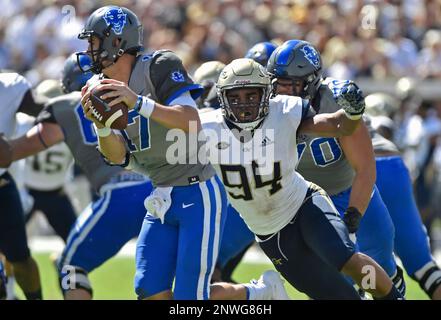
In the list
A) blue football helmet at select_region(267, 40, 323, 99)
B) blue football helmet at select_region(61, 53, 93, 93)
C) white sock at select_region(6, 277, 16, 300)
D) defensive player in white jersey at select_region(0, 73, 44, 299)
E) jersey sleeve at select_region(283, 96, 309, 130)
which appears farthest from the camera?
white sock at select_region(6, 277, 16, 300)

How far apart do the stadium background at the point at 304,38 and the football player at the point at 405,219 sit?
3.86 metres

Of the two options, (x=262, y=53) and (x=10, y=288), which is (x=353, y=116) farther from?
(x=10, y=288)

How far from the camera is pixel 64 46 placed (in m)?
14.6

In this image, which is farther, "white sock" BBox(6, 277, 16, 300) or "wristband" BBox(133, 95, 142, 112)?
"white sock" BBox(6, 277, 16, 300)

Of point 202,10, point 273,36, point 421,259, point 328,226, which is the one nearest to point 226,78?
point 328,226

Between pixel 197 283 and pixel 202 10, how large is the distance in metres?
9.58

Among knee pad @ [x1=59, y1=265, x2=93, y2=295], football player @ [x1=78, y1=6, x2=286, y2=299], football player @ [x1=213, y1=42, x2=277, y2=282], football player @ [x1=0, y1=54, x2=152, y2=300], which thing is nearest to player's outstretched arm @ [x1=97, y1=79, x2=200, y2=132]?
football player @ [x1=78, y1=6, x2=286, y2=299]

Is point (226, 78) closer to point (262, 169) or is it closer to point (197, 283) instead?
point (262, 169)

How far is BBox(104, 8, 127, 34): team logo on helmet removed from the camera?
19.2 ft

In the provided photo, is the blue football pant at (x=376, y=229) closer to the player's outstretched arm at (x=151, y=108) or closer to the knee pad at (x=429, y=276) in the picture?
the knee pad at (x=429, y=276)

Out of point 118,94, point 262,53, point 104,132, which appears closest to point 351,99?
point 118,94

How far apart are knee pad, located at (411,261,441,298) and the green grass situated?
153 cm

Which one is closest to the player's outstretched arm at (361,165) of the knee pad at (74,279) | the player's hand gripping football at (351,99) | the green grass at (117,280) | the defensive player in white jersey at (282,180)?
the defensive player in white jersey at (282,180)

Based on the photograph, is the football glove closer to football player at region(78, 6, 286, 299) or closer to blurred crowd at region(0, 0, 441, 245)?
football player at region(78, 6, 286, 299)
